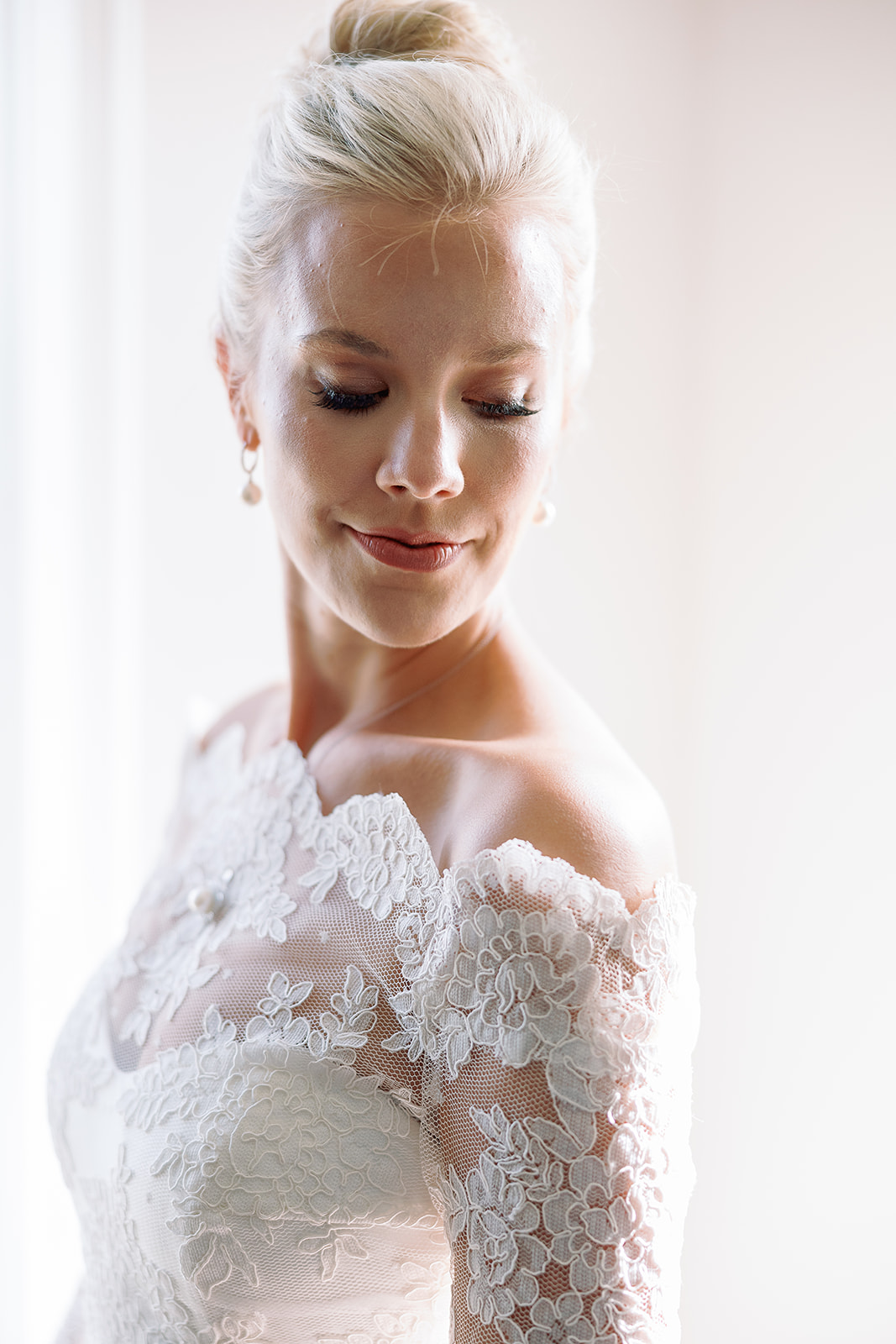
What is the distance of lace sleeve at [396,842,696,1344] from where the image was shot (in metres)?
0.67

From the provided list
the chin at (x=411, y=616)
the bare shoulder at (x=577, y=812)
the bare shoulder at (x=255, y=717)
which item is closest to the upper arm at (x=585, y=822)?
the bare shoulder at (x=577, y=812)

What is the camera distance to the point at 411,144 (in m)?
0.78

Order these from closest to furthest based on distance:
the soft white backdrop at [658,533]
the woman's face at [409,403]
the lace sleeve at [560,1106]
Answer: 1. the lace sleeve at [560,1106]
2. the woman's face at [409,403]
3. the soft white backdrop at [658,533]

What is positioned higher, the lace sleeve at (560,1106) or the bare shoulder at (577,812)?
the bare shoulder at (577,812)

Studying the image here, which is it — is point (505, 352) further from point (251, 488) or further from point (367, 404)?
point (251, 488)

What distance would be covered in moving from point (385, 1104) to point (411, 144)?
69 centimetres

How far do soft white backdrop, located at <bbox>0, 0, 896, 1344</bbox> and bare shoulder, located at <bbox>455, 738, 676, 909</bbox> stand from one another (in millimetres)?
542

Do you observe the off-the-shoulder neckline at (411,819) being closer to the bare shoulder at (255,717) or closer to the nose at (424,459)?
the bare shoulder at (255,717)

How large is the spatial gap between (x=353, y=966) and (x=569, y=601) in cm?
82

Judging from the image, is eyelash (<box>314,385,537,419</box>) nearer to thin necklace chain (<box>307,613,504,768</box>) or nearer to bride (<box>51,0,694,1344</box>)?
bride (<box>51,0,694,1344</box>)

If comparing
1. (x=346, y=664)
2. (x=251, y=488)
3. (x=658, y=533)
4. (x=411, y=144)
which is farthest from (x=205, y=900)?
(x=658, y=533)

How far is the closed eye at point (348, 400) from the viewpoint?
0.81 m

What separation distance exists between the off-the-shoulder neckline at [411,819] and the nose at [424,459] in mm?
247

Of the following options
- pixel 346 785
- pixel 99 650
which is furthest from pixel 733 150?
pixel 99 650
